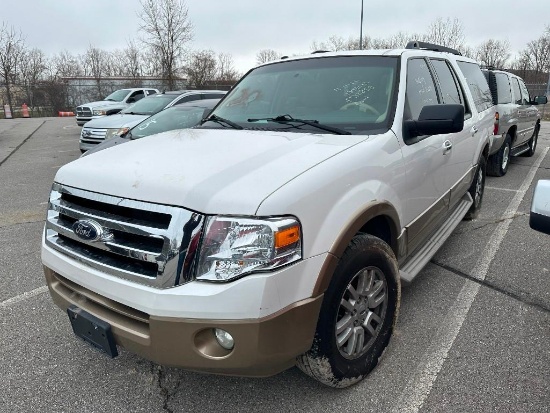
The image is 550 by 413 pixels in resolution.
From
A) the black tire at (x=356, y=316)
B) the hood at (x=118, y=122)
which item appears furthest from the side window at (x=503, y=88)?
the hood at (x=118, y=122)

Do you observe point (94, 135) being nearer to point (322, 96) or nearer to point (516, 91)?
point (322, 96)

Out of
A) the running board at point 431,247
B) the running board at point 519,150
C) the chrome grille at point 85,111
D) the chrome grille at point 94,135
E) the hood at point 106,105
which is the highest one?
the hood at point 106,105

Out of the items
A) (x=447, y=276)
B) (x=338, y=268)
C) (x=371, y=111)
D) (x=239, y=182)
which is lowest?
(x=447, y=276)

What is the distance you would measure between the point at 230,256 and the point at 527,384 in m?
1.92

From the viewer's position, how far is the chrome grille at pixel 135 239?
182 centimetres

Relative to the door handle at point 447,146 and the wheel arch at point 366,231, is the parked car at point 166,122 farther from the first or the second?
the wheel arch at point 366,231

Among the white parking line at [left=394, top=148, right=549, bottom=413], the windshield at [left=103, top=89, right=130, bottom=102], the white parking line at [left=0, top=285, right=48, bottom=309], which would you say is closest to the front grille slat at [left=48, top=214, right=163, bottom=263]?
the white parking line at [left=394, top=148, right=549, bottom=413]

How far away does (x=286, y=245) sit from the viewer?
1.85 m

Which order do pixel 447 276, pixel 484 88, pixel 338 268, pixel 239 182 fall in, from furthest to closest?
pixel 484 88
pixel 447 276
pixel 338 268
pixel 239 182

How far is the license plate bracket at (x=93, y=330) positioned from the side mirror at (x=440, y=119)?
2227mm

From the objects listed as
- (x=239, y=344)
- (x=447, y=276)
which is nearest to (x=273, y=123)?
(x=239, y=344)

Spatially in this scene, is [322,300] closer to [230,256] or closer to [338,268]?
[338,268]

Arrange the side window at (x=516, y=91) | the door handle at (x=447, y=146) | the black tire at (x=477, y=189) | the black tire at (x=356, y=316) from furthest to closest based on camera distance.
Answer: the side window at (x=516, y=91)
the black tire at (x=477, y=189)
the door handle at (x=447, y=146)
the black tire at (x=356, y=316)

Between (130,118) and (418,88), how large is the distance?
7.89 metres
